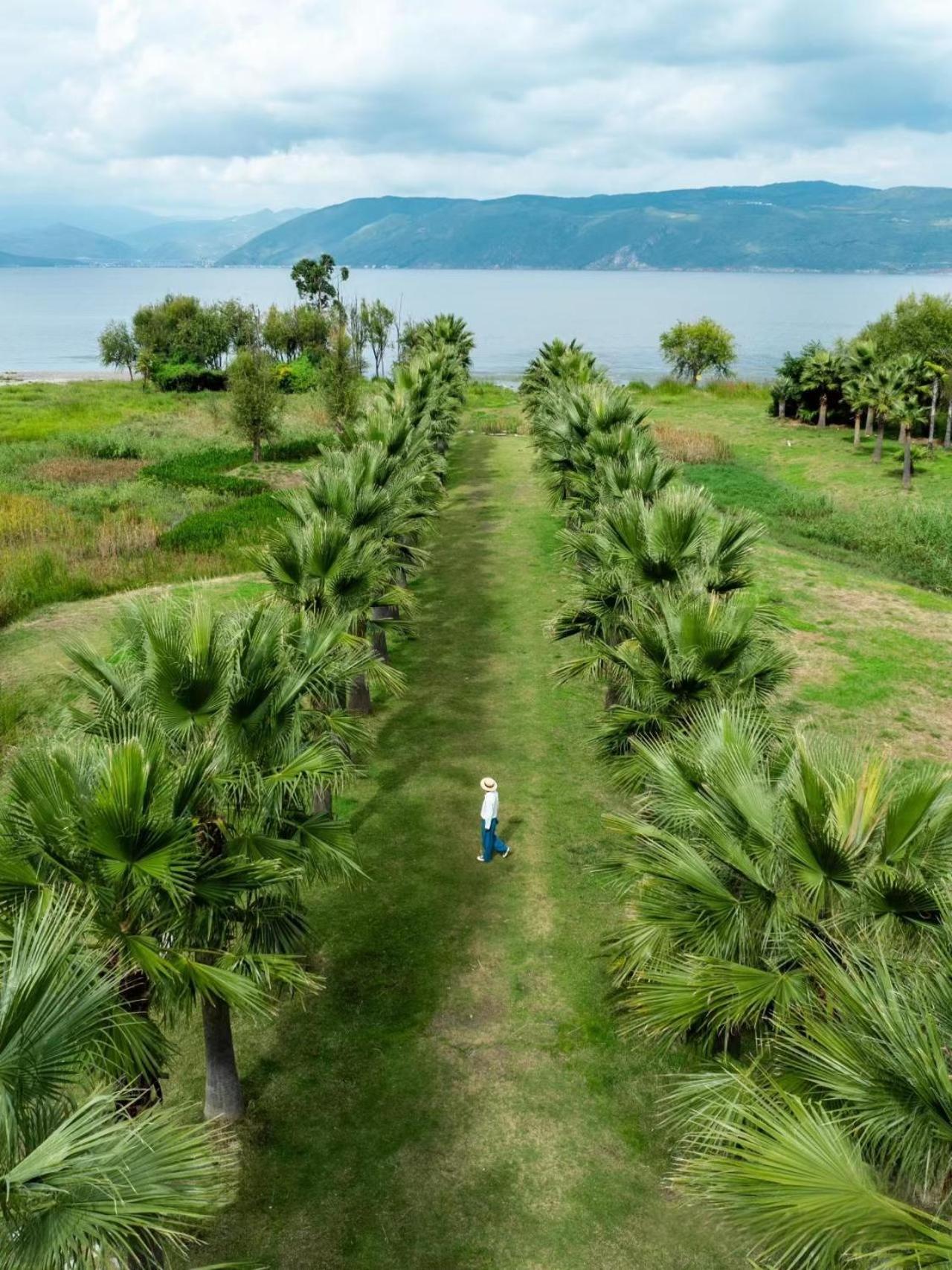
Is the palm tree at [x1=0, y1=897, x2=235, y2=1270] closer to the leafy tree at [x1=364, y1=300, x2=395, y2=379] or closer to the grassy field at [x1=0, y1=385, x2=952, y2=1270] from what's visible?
the grassy field at [x1=0, y1=385, x2=952, y2=1270]

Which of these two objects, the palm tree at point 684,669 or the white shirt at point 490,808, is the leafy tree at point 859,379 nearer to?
the palm tree at point 684,669

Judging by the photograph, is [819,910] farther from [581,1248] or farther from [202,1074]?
[202,1074]

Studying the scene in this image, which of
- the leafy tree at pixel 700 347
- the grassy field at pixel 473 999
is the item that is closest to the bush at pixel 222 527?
the grassy field at pixel 473 999

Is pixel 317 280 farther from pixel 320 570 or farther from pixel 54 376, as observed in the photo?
pixel 320 570

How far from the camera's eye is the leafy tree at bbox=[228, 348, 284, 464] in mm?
43219

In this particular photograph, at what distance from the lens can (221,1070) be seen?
8.98 m

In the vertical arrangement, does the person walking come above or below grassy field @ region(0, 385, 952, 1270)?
above

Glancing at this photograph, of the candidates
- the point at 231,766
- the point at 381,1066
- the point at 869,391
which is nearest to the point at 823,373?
the point at 869,391

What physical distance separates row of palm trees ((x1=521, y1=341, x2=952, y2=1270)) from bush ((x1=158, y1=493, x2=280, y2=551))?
1999 centimetres

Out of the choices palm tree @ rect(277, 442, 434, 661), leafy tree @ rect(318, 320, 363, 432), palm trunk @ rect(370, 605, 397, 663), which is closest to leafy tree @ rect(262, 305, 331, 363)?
leafy tree @ rect(318, 320, 363, 432)

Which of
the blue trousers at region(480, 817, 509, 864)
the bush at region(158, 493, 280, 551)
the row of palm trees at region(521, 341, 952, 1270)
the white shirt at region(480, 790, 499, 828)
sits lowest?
the blue trousers at region(480, 817, 509, 864)

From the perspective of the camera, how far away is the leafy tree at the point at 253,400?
4322 cm

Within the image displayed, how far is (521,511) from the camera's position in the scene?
3591cm

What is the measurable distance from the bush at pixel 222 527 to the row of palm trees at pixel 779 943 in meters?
20.0
